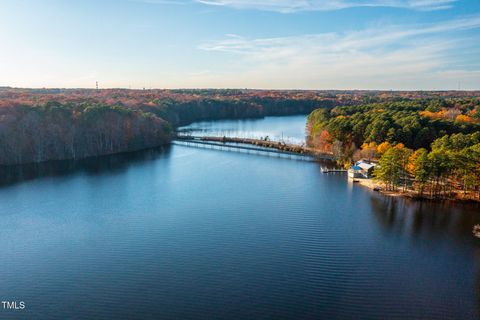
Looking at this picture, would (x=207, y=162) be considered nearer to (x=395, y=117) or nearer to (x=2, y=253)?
(x=395, y=117)

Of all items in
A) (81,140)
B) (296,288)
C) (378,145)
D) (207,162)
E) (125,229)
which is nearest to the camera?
(296,288)

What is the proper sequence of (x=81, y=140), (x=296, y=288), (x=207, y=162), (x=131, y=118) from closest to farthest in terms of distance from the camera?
(x=296, y=288) < (x=207, y=162) < (x=81, y=140) < (x=131, y=118)

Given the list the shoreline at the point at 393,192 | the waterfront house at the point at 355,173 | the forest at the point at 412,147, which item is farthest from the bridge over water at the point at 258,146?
the shoreline at the point at 393,192

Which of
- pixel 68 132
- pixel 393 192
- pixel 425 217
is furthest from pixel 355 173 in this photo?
pixel 68 132

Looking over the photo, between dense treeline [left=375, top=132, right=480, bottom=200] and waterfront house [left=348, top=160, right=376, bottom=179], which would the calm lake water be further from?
waterfront house [left=348, top=160, right=376, bottom=179]

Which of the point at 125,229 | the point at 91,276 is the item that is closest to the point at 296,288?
the point at 91,276

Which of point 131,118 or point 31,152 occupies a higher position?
point 131,118

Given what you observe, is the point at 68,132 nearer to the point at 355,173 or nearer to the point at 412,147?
the point at 355,173
